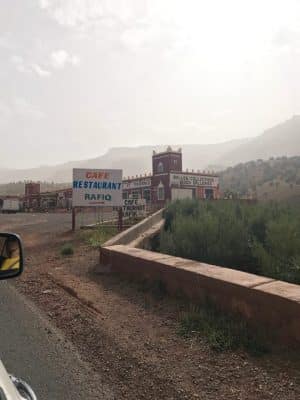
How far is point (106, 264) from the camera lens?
9477 mm

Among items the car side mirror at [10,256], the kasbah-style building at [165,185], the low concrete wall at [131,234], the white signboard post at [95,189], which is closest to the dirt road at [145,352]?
the car side mirror at [10,256]

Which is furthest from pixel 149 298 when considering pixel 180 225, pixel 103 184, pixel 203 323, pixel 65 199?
pixel 65 199

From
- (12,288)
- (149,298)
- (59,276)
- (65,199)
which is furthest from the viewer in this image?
(65,199)

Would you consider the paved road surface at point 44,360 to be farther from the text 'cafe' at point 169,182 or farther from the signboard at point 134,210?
the text 'cafe' at point 169,182

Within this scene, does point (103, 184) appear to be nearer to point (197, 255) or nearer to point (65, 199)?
point (197, 255)

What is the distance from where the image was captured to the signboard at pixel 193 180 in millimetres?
57031

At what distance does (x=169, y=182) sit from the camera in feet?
184

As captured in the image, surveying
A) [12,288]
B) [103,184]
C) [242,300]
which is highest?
[103,184]

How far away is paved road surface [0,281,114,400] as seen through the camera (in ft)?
12.1

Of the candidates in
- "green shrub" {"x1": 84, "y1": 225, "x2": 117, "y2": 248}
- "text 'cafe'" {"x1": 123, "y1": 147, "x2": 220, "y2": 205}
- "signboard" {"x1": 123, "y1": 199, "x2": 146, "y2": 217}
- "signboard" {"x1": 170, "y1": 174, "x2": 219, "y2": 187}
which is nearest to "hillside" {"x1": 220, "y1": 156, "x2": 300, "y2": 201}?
"signboard" {"x1": 170, "y1": 174, "x2": 219, "y2": 187}

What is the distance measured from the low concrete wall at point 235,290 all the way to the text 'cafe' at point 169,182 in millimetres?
47001

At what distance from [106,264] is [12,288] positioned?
86.2 inches

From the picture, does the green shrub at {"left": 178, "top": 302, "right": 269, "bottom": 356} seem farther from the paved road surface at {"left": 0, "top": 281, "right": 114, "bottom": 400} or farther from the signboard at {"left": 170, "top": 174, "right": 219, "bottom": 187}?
the signboard at {"left": 170, "top": 174, "right": 219, "bottom": 187}

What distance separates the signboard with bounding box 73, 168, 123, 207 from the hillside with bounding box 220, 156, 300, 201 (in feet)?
110
